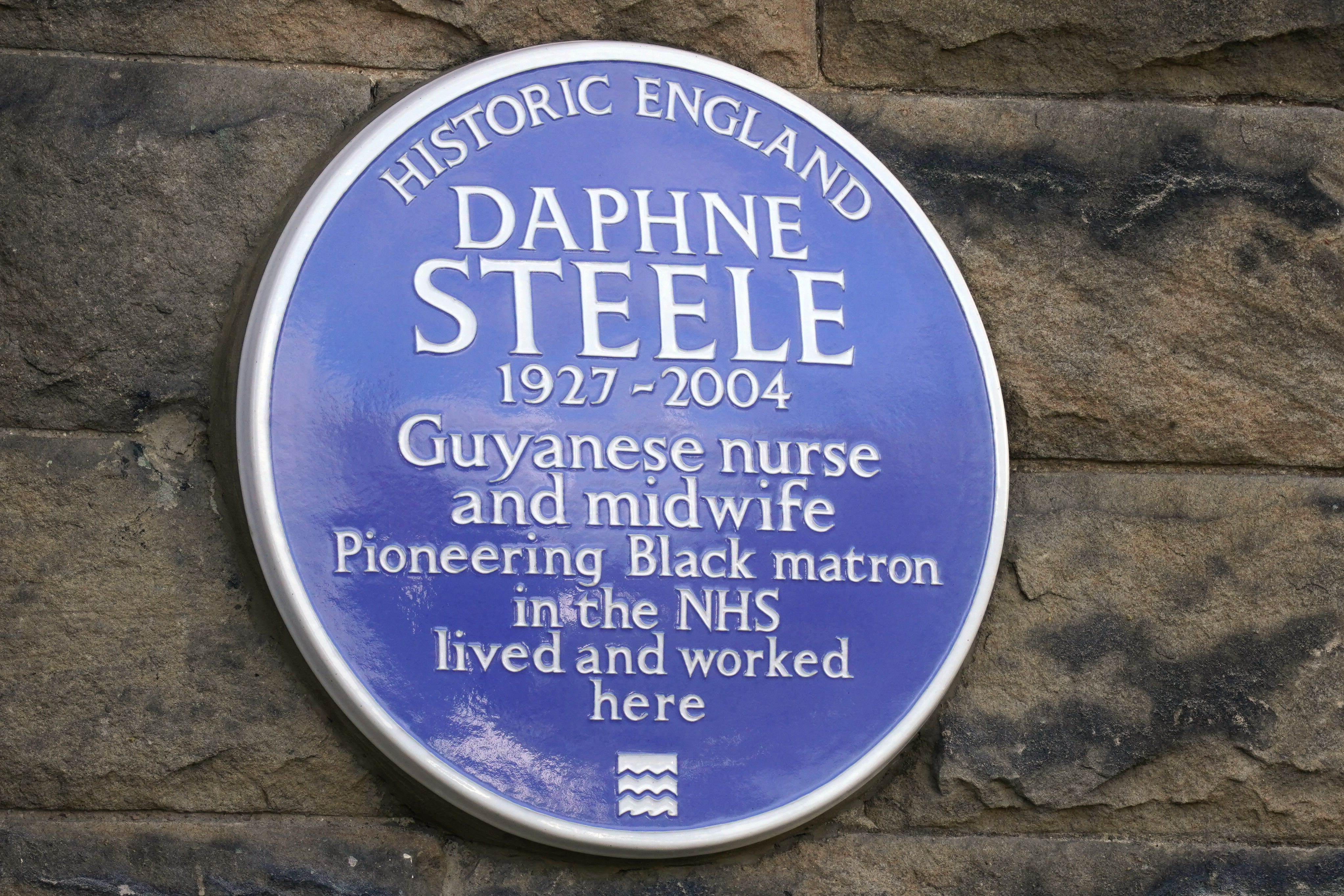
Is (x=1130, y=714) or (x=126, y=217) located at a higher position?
(x=126, y=217)

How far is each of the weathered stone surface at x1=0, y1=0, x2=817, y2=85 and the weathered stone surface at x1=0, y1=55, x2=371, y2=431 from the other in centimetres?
4

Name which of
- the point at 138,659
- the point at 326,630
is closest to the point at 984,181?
the point at 326,630

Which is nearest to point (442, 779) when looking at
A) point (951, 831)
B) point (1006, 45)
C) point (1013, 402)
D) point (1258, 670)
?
point (951, 831)

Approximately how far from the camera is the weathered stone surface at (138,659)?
5.71 ft

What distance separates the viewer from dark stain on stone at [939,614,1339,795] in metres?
1.91

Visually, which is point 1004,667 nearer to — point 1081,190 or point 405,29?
point 1081,190

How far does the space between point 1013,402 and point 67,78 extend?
1379 mm

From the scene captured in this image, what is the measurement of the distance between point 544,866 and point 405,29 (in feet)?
3.81

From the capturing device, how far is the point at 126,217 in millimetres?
1845

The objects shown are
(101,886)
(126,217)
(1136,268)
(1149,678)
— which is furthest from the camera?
(1136,268)

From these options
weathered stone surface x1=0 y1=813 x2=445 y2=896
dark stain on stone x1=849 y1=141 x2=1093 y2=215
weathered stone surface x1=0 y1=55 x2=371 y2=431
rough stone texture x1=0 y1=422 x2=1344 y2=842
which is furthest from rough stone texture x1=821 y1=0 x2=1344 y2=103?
weathered stone surface x1=0 y1=813 x2=445 y2=896

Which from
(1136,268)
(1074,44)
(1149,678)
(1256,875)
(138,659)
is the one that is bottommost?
(1256,875)

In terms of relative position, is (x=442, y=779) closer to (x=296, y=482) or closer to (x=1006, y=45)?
(x=296, y=482)

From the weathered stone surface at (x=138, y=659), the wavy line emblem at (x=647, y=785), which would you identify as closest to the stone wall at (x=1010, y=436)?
the weathered stone surface at (x=138, y=659)
